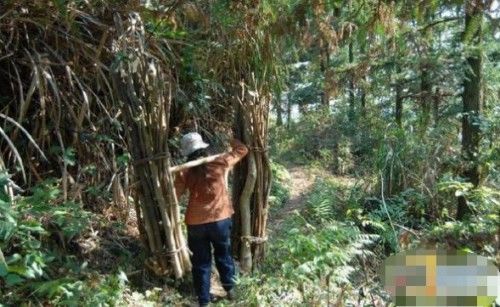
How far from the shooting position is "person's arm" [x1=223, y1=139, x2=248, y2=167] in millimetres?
3990

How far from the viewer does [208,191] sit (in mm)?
3885

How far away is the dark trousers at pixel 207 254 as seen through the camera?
3.83m

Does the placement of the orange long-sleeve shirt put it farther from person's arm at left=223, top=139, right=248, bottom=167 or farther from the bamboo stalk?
the bamboo stalk

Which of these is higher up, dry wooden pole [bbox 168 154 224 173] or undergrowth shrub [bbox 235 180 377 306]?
dry wooden pole [bbox 168 154 224 173]

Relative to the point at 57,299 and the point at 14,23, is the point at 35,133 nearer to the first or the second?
the point at 14,23

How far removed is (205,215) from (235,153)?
0.54 m

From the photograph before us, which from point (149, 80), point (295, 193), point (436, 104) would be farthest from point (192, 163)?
point (295, 193)

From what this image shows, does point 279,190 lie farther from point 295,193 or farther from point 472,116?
point 472,116

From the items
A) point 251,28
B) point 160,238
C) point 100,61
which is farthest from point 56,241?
point 251,28

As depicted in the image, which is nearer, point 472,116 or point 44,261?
point 44,261

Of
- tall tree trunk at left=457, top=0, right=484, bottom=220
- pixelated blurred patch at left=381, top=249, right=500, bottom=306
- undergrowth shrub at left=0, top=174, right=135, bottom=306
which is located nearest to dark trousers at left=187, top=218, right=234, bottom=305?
undergrowth shrub at left=0, top=174, right=135, bottom=306

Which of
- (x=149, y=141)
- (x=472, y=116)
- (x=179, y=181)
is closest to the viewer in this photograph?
(x=149, y=141)

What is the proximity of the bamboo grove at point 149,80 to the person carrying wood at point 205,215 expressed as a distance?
6.1 inches

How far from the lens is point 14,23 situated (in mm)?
3885
